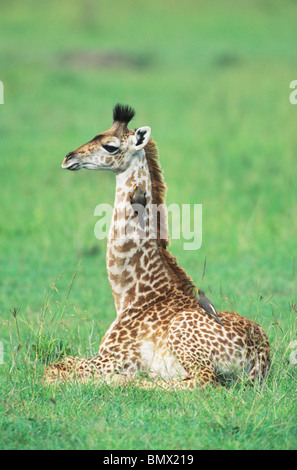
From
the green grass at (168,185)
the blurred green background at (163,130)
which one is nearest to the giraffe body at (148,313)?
the green grass at (168,185)

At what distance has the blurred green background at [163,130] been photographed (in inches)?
463

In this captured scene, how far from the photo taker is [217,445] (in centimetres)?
536

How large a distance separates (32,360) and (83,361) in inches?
28.1

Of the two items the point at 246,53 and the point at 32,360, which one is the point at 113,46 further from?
the point at 32,360

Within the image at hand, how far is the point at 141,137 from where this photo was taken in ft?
22.7

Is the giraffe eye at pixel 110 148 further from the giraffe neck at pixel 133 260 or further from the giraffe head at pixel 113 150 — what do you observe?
the giraffe neck at pixel 133 260

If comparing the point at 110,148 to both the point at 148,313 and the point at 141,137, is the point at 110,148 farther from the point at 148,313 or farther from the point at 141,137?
the point at 148,313

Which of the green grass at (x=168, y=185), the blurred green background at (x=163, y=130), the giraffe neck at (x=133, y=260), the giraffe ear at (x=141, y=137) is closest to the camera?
the green grass at (x=168, y=185)

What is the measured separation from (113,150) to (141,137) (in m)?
0.26

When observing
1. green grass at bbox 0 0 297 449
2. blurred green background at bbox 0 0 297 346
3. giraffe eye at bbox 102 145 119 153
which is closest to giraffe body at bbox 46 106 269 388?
giraffe eye at bbox 102 145 119 153

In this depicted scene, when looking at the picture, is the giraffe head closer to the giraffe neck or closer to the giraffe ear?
the giraffe ear

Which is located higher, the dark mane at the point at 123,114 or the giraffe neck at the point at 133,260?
the dark mane at the point at 123,114

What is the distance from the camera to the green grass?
577cm

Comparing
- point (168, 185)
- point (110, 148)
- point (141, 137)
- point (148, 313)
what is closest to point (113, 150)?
point (110, 148)
